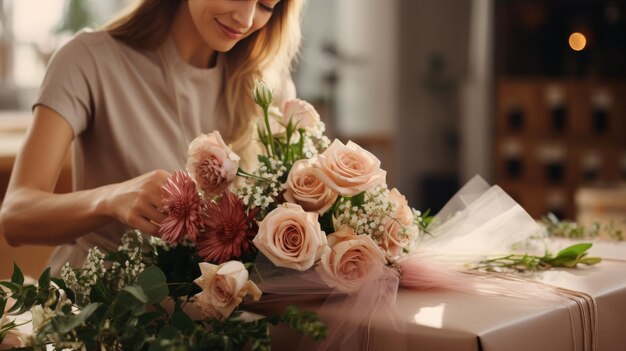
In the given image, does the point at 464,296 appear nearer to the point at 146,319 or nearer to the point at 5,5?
the point at 146,319

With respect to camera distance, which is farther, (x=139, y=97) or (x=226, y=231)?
(x=139, y=97)

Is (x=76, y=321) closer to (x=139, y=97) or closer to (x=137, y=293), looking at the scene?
(x=137, y=293)

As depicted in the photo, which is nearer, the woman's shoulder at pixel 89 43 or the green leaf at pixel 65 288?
the green leaf at pixel 65 288

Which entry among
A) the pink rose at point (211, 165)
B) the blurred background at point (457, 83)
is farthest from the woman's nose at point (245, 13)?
the blurred background at point (457, 83)

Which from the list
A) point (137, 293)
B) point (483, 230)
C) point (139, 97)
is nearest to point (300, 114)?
point (483, 230)

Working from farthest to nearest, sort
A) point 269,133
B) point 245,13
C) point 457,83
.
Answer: point 457,83, point 245,13, point 269,133

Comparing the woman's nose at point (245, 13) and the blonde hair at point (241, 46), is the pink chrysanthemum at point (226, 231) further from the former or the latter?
the blonde hair at point (241, 46)

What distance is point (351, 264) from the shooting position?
3.26 ft

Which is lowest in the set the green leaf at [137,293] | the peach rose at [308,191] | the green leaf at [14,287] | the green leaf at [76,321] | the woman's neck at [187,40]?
the green leaf at [14,287]

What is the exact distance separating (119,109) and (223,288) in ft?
2.32

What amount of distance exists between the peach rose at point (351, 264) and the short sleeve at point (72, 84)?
0.65 m

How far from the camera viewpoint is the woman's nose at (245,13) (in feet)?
4.19

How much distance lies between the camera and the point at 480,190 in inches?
49.2

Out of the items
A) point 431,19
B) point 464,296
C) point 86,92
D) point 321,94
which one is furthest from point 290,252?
point 431,19
